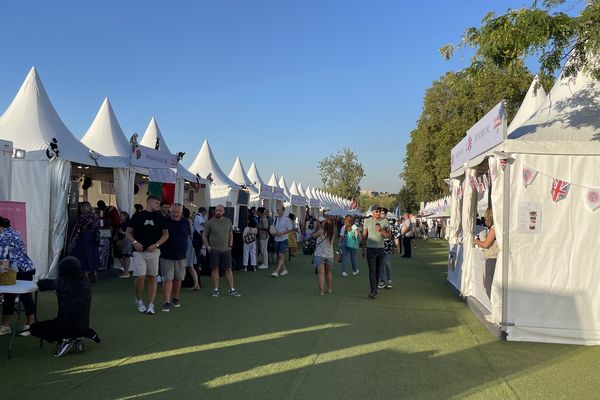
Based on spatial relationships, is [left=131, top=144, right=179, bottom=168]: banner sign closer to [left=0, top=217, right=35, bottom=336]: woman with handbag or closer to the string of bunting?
[left=0, top=217, right=35, bottom=336]: woman with handbag

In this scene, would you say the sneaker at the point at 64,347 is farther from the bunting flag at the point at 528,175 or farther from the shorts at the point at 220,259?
the bunting flag at the point at 528,175

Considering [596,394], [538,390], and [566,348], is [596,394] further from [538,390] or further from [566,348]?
[566,348]

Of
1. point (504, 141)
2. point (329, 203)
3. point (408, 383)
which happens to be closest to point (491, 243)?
point (504, 141)

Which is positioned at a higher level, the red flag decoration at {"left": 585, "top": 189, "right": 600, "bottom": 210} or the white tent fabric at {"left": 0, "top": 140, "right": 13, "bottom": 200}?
the white tent fabric at {"left": 0, "top": 140, "right": 13, "bottom": 200}

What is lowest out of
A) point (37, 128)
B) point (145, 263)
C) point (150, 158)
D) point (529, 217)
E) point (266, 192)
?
point (145, 263)

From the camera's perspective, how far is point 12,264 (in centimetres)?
613

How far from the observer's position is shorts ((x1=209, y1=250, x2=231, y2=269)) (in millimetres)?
9227

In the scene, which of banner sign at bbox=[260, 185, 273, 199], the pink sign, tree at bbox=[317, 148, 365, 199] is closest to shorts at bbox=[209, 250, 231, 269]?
the pink sign

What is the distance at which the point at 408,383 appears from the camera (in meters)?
4.79

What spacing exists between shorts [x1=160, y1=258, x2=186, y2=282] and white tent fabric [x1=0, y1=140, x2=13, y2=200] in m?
2.58

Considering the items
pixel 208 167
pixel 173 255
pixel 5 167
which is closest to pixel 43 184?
pixel 5 167

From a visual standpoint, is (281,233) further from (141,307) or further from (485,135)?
(485,135)

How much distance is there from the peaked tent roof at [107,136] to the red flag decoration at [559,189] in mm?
9727

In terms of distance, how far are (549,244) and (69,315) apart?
585cm
